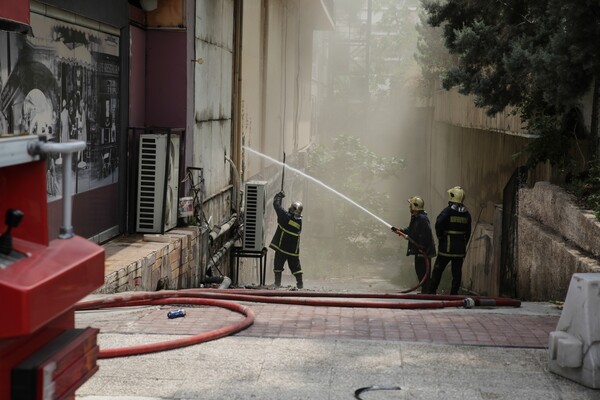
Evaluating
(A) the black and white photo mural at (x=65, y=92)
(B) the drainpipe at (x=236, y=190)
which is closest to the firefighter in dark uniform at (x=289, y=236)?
(B) the drainpipe at (x=236, y=190)

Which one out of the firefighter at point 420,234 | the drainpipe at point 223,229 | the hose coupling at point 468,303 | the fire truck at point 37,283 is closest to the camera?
the fire truck at point 37,283

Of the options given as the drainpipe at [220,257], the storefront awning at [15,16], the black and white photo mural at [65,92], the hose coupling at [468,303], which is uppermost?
the storefront awning at [15,16]

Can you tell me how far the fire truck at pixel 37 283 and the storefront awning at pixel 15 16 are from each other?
3.73m

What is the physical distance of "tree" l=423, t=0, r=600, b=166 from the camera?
33.5 ft

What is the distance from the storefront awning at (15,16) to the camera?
6879 mm

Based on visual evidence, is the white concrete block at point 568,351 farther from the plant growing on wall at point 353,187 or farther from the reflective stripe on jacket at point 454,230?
the plant growing on wall at point 353,187

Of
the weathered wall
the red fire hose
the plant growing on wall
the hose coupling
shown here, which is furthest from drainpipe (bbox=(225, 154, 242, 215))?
the plant growing on wall

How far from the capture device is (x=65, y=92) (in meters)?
9.32

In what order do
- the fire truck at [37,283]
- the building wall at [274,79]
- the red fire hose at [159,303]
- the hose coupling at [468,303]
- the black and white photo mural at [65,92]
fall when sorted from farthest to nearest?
the building wall at [274,79]
the hose coupling at [468,303]
the black and white photo mural at [65,92]
the red fire hose at [159,303]
the fire truck at [37,283]

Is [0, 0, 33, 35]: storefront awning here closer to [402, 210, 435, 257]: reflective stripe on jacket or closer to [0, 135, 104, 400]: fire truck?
[0, 135, 104, 400]: fire truck

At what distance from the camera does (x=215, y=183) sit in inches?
580

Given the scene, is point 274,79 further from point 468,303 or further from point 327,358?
point 327,358

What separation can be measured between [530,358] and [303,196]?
25.1 meters

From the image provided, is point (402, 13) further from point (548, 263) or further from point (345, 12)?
point (548, 263)
